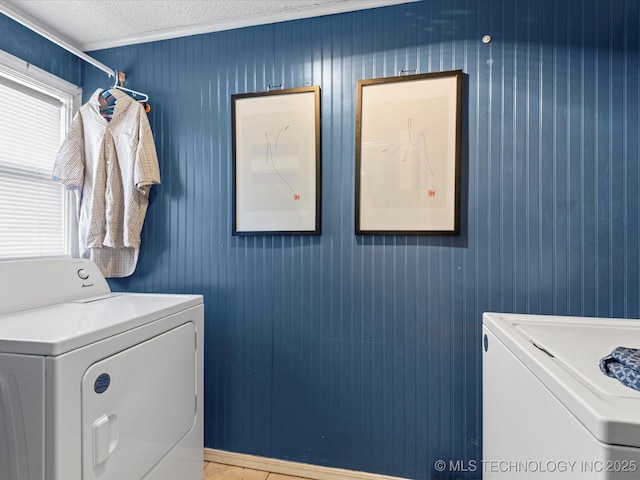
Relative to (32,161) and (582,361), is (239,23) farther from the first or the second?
(582,361)

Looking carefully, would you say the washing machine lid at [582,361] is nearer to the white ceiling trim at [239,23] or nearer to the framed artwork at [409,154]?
the framed artwork at [409,154]

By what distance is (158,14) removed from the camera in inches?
66.6

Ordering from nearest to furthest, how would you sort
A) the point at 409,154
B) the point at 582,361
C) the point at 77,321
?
1. the point at 582,361
2. the point at 77,321
3. the point at 409,154

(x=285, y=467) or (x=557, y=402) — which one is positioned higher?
(x=557, y=402)

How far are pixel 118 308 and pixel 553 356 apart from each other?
147 cm

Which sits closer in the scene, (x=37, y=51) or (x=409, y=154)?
(x=409, y=154)

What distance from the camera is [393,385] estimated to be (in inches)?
62.5

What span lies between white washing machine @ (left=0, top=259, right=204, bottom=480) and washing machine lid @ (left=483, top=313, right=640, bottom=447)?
1188mm

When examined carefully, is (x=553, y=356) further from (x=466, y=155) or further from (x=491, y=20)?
(x=491, y=20)

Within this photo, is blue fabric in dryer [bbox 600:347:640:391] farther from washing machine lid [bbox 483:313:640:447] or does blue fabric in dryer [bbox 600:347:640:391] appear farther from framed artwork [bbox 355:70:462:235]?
framed artwork [bbox 355:70:462:235]

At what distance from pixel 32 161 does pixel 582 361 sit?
2588 millimetres

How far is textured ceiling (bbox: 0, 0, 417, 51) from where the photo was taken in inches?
63.3

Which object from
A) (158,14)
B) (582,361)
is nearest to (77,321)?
(582,361)

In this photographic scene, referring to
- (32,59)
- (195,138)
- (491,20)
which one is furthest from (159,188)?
(491,20)
